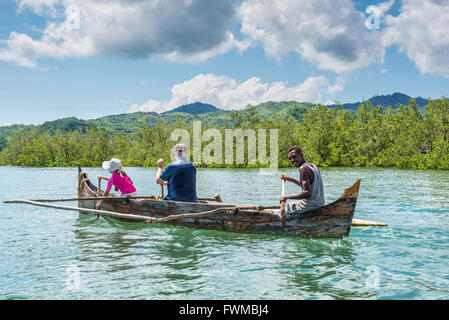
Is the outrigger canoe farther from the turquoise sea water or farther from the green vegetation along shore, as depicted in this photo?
the green vegetation along shore

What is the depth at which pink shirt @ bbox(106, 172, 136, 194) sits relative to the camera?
34.9 ft

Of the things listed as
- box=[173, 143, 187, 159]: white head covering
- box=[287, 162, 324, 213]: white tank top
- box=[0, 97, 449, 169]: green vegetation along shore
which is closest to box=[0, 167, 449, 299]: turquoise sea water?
box=[287, 162, 324, 213]: white tank top

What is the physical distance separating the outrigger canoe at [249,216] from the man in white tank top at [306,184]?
16cm

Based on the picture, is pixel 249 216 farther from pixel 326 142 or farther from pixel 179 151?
pixel 326 142

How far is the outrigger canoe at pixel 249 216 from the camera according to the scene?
316 inches

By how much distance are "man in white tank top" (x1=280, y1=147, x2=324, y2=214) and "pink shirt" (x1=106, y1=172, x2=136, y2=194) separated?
5151 millimetres

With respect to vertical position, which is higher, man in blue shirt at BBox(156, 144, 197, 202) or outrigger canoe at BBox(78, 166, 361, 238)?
man in blue shirt at BBox(156, 144, 197, 202)

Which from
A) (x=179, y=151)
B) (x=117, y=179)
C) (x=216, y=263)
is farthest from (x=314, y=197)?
(x=117, y=179)

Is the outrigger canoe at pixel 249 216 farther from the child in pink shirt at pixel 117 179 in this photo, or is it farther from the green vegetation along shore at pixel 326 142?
the green vegetation along shore at pixel 326 142

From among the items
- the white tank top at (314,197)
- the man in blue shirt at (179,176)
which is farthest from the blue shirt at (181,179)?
the white tank top at (314,197)

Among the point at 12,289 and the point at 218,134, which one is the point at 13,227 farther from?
the point at 218,134

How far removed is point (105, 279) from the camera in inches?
243

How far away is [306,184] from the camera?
7.78 metres
